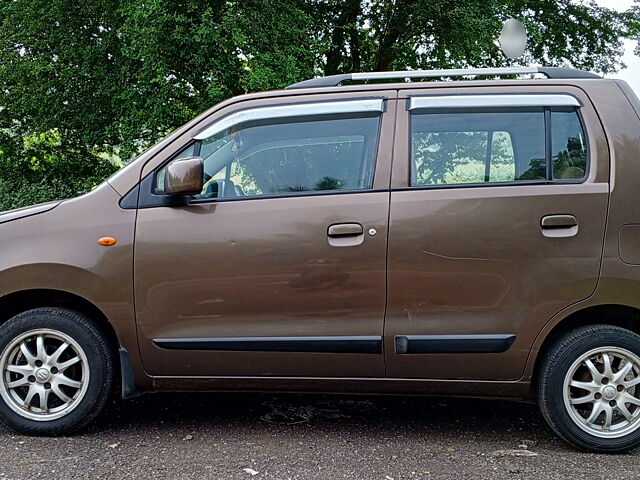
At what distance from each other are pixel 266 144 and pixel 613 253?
198cm

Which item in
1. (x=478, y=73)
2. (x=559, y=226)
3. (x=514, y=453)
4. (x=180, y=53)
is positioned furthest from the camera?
(x=180, y=53)

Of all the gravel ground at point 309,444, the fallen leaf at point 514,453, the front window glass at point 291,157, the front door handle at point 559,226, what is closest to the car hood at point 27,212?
the front window glass at point 291,157

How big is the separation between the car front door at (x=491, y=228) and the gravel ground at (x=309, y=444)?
0.46 meters

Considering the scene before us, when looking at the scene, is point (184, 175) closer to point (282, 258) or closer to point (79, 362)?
point (282, 258)

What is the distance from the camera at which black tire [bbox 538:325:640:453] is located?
3514 millimetres

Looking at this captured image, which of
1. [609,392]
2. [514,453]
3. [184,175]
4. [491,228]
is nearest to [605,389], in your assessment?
[609,392]

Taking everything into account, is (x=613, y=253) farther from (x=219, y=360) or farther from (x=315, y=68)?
(x=315, y=68)

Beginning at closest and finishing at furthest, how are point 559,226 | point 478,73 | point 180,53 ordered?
point 559,226, point 478,73, point 180,53

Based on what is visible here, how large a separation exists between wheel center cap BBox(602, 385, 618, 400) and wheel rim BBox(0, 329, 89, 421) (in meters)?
2.86

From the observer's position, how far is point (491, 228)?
11.5ft

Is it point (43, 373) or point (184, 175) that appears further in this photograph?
point (43, 373)

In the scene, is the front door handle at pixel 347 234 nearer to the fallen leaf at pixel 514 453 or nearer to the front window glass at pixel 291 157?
the front window glass at pixel 291 157

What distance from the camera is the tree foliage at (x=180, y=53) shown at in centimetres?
1102

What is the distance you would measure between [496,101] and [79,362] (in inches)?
109
